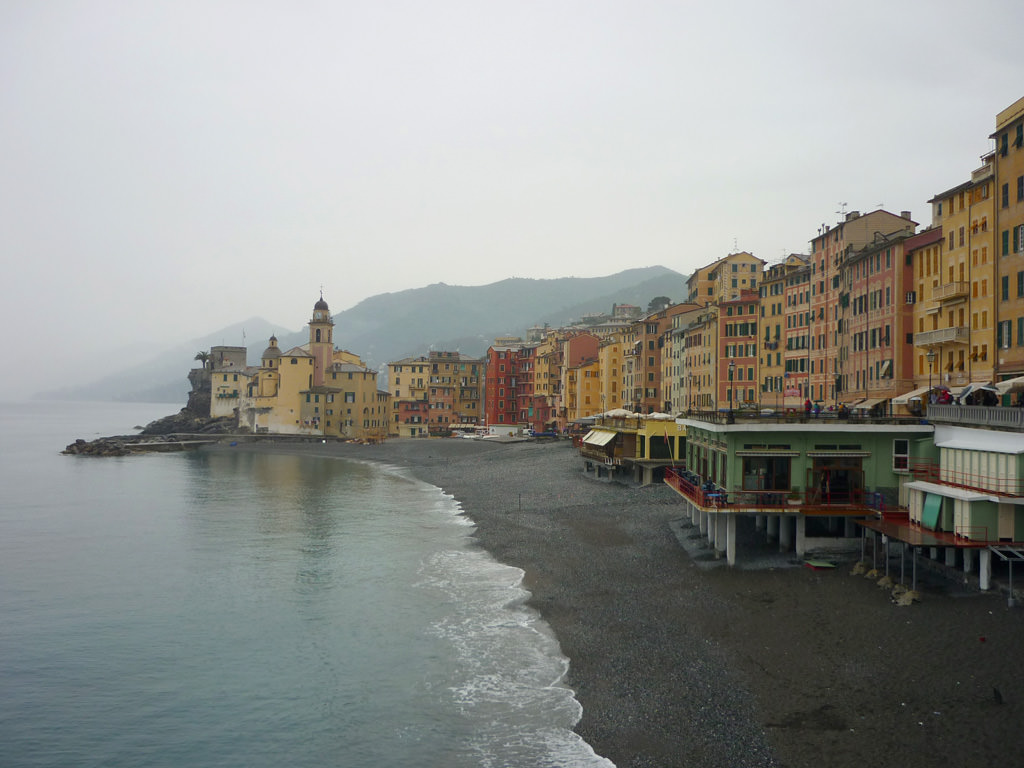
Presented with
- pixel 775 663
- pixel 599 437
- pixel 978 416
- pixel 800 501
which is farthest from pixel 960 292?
pixel 599 437

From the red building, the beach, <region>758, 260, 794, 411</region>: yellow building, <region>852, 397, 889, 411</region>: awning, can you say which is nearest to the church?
the red building

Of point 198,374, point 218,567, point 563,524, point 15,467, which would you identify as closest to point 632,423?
point 563,524

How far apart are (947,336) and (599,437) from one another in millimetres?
35153

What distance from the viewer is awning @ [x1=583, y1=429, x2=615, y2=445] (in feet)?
236

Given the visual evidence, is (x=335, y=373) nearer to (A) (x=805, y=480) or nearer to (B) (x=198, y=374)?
(B) (x=198, y=374)

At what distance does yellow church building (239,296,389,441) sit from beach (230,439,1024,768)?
12045 centimetres

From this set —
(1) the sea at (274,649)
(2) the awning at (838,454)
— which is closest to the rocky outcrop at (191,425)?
(1) the sea at (274,649)

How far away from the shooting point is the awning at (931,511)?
103 feet

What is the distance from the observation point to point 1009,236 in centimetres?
4059

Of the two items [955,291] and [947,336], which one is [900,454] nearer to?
[947,336]

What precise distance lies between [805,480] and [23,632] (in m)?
35.6

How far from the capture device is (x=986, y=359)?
43.0 meters

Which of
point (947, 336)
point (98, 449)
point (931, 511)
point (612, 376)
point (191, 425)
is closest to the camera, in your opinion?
point (931, 511)

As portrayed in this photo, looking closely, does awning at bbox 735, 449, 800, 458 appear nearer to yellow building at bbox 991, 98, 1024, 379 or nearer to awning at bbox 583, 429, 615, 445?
yellow building at bbox 991, 98, 1024, 379
